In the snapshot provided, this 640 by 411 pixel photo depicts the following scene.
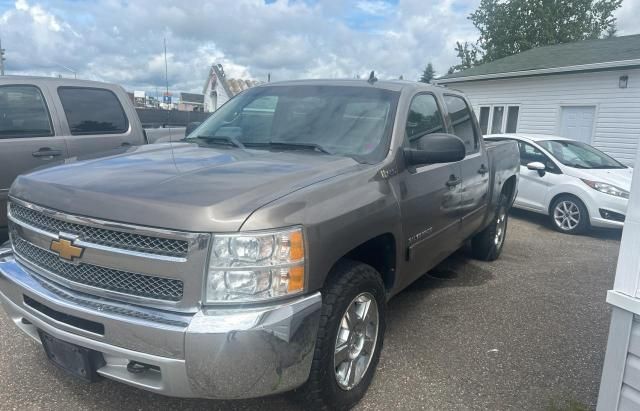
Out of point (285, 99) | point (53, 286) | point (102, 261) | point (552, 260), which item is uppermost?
point (285, 99)

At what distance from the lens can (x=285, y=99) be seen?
12.3ft

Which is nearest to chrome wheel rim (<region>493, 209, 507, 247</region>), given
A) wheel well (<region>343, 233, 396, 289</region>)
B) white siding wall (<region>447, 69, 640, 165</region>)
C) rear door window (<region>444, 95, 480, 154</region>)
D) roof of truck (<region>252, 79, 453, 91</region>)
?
rear door window (<region>444, 95, 480, 154</region>)

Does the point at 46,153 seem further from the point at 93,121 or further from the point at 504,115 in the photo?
the point at 504,115

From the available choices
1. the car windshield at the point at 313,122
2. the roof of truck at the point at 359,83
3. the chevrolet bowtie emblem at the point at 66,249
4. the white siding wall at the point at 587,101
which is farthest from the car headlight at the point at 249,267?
the white siding wall at the point at 587,101

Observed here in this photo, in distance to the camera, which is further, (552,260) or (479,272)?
(552,260)

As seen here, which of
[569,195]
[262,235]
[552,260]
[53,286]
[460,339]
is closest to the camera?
[262,235]

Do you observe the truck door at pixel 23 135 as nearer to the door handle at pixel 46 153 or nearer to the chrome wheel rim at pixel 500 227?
the door handle at pixel 46 153

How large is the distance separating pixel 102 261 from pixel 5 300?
931 mm

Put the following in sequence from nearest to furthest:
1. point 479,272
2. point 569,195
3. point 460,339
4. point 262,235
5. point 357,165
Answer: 1. point 262,235
2. point 357,165
3. point 460,339
4. point 479,272
5. point 569,195

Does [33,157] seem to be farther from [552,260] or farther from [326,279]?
[552,260]

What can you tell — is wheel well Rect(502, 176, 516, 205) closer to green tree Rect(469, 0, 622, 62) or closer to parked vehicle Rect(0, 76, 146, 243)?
parked vehicle Rect(0, 76, 146, 243)

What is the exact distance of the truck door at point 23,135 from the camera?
4.72 metres

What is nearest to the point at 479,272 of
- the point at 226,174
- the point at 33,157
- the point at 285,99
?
the point at 285,99

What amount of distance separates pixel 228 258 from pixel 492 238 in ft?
14.2
